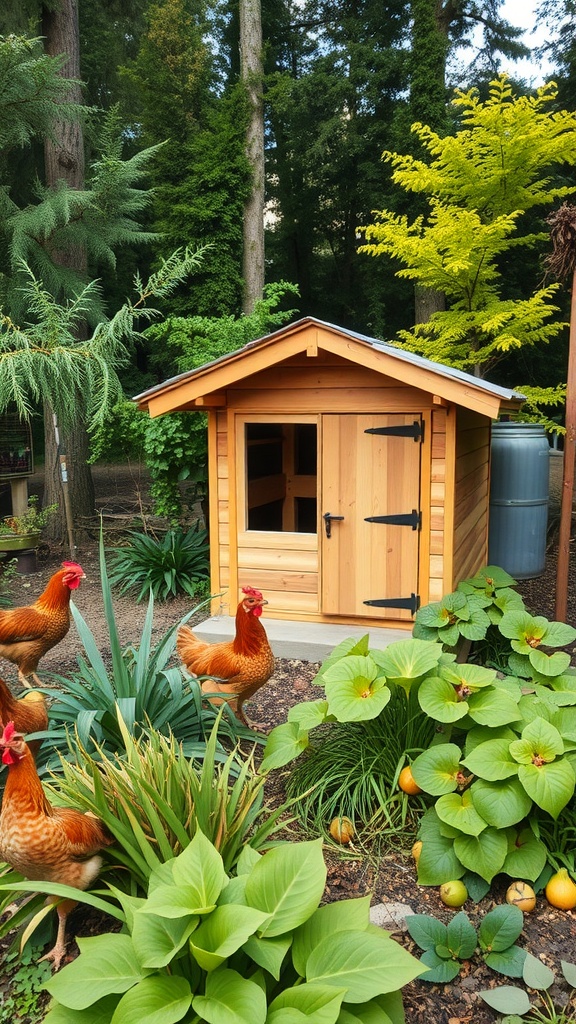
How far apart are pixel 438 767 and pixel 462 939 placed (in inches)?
26.2

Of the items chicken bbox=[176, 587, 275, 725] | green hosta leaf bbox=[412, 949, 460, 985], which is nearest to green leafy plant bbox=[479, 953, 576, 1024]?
green hosta leaf bbox=[412, 949, 460, 985]

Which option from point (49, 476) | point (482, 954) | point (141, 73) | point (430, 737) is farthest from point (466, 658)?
point (141, 73)

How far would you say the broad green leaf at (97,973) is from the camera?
6.18 feet

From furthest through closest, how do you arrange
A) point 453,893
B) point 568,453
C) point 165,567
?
1. point 165,567
2. point 568,453
3. point 453,893

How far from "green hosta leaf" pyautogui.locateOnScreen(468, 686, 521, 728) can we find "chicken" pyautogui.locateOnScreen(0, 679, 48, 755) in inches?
81.6

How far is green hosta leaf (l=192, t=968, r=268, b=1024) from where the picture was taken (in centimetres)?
176

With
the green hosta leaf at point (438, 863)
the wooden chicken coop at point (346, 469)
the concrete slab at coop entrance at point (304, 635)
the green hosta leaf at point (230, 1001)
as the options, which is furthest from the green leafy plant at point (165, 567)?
the green hosta leaf at point (230, 1001)

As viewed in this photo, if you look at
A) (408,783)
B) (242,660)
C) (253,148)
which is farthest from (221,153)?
(408,783)

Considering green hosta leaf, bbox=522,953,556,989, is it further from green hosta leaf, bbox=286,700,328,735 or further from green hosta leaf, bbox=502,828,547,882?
green hosta leaf, bbox=286,700,328,735

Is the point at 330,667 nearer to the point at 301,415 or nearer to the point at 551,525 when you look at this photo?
the point at 301,415

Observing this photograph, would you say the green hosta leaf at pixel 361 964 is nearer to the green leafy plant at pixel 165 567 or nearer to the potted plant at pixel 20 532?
the green leafy plant at pixel 165 567

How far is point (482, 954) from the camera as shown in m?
2.56

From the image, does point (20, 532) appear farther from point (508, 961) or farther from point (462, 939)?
point (508, 961)

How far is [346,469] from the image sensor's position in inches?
233
